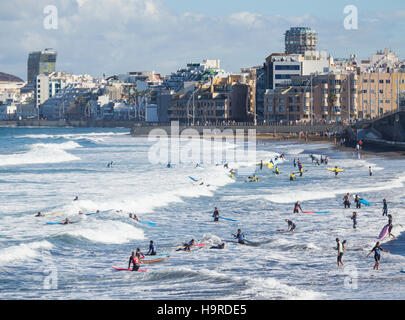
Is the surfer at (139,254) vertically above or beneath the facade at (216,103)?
beneath

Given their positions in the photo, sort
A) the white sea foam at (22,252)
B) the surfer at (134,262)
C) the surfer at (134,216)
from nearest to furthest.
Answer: the surfer at (134,262), the white sea foam at (22,252), the surfer at (134,216)

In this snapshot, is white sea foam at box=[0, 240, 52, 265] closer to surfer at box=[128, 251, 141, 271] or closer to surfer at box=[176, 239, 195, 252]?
surfer at box=[128, 251, 141, 271]

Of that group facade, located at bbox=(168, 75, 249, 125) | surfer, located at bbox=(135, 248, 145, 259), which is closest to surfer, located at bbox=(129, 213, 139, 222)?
surfer, located at bbox=(135, 248, 145, 259)

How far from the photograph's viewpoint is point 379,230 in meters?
A: 37.3

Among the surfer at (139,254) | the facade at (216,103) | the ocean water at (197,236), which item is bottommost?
the ocean water at (197,236)

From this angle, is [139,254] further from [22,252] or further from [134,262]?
[22,252]

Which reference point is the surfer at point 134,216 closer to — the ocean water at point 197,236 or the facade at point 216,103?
the ocean water at point 197,236

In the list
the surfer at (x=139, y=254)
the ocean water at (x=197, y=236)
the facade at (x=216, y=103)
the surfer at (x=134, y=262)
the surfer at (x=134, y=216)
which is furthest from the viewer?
the facade at (x=216, y=103)

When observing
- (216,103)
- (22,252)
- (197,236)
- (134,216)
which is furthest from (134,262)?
(216,103)

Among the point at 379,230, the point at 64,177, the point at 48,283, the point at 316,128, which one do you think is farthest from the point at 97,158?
the point at 48,283

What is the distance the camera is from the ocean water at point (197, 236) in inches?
1022

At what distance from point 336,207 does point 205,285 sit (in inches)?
854

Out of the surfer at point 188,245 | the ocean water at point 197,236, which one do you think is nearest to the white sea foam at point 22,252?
the ocean water at point 197,236

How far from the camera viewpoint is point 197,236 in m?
36.5
